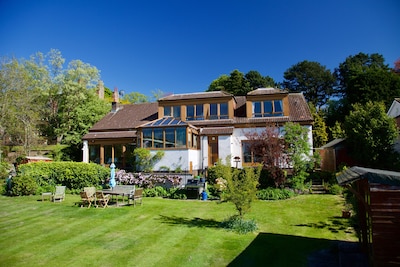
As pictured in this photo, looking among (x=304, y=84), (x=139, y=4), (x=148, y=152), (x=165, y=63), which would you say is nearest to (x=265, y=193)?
(x=148, y=152)

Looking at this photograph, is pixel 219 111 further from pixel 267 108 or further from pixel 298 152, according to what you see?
pixel 298 152

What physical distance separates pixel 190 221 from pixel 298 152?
32.1 ft

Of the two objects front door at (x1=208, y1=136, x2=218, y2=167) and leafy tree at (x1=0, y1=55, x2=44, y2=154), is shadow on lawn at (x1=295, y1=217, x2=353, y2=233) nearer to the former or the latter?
front door at (x1=208, y1=136, x2=218, y2=167)

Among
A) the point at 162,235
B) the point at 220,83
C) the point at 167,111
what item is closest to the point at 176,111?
the point at 167,111

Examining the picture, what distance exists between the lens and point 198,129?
24703 mm

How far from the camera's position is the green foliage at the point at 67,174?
1917cm

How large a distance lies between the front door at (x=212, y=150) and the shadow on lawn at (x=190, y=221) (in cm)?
1258

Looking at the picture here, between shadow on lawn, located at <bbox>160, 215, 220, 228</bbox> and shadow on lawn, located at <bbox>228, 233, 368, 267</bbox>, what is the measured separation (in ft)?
7.64

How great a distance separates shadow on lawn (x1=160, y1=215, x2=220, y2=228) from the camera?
10.7m

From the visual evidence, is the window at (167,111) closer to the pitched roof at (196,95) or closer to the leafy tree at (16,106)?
the pitched roof at (196,95)

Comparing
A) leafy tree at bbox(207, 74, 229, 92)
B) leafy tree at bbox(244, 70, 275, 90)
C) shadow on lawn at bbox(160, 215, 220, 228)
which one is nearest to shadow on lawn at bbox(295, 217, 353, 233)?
shadow on lawn at bbox(160, 215, 220, 228)

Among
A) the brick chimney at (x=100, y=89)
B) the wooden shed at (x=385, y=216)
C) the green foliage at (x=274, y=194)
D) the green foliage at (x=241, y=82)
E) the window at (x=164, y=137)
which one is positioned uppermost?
the green foliage at (x=241, y=82)

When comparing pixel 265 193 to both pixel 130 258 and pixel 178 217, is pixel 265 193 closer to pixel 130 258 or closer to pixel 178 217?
pixel 178 217

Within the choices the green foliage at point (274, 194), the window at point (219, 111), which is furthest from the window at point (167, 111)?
the green foliage at point (274, 194)
